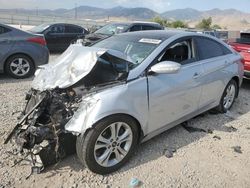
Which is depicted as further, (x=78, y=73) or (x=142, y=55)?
(x=142, y=55)

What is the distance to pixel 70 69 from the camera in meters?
3.61

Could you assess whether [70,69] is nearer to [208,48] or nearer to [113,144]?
[113,144]

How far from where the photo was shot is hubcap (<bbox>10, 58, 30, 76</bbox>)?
7289 millimetres

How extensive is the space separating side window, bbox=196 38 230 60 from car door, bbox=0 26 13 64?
4.73 meters

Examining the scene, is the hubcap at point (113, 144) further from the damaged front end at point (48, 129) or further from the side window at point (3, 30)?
the side window at point (3, 30)

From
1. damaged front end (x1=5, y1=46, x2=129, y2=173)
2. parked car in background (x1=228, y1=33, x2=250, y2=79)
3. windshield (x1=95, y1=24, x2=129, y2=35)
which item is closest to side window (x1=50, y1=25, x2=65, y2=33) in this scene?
windshield (x1=95, y1=24, x2=129, y2=35)

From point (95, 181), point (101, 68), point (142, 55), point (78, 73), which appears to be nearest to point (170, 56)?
point (142, 55)

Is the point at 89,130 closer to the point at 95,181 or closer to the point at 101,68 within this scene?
the point at 95,181

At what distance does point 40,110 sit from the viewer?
10.7 feet

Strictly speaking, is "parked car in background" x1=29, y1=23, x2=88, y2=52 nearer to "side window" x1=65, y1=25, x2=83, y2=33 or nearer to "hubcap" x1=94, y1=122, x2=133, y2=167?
"side window" x1=65, y1=25, x2=83, y2=33

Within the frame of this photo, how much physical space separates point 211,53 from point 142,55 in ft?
5.20

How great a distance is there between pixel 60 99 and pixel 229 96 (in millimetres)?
3478

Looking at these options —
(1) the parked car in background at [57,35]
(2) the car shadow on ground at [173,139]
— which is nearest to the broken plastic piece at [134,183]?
(2) the car shadow on ground at [173,139]

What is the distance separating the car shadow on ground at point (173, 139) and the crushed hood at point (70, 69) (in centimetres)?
96
